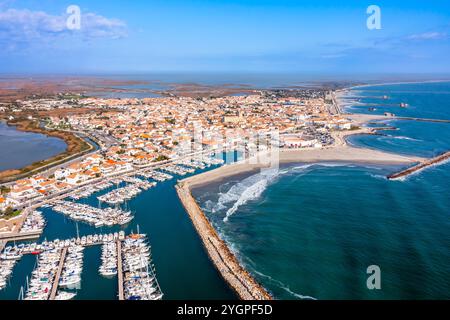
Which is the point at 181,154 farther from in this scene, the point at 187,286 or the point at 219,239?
the point at 187,286

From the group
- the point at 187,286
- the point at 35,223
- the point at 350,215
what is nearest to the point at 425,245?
the point at 350,215

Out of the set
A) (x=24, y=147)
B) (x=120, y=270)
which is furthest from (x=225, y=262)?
(x=24, y=147)

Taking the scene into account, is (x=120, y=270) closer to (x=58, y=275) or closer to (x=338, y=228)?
(x=58, y=275)

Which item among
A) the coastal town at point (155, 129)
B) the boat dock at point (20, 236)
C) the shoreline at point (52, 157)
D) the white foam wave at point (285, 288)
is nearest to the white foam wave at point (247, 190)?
the white foam wave at point (285, 288)

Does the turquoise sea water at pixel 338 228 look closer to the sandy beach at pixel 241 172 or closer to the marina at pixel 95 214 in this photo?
the sandy beach at pixel 241 172

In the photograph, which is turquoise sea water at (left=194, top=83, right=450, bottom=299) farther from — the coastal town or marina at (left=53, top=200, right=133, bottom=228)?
the coastal town
